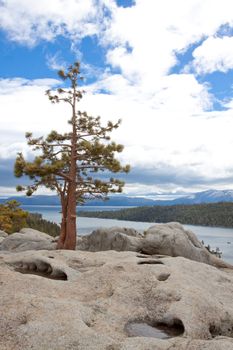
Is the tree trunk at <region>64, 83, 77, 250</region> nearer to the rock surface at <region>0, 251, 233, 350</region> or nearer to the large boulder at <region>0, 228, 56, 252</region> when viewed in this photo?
the large boulder at <region>0, 228, 56, 252</region>

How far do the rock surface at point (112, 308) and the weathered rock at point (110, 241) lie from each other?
16.4 m

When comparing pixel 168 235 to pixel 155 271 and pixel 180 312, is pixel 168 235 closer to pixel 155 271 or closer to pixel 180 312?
pixel 155 271

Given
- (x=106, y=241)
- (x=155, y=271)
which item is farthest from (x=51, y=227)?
(x=155, y=271)

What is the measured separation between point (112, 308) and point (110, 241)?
83.7 ft

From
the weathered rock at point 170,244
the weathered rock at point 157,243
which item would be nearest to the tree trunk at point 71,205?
the weathered rock at point 157,243

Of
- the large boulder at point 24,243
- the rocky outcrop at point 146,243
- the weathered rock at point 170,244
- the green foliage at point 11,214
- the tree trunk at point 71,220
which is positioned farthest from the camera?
the green foliage at point 11,214

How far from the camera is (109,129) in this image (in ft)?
A: 116

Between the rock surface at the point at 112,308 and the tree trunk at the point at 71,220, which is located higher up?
the tree trunk at the point at 71,220

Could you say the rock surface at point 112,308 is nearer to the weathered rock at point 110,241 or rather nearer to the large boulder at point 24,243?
the weathered rock at point 110,241

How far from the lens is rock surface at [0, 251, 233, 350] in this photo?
10.6m

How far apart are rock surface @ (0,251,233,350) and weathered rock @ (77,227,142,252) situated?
53.9ft

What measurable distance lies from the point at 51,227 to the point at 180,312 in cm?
14837

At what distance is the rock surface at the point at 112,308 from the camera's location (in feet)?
34.7

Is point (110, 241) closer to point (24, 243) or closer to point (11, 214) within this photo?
point (24, 243)
